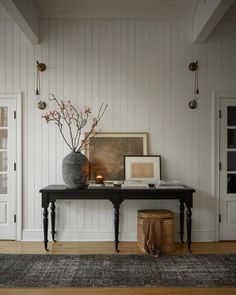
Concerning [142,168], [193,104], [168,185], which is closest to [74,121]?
[142,168]

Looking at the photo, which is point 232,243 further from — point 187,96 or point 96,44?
point 96,44

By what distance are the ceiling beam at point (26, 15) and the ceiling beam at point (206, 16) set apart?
6.92ft

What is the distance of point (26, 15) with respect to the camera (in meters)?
3.63

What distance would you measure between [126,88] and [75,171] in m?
1.38

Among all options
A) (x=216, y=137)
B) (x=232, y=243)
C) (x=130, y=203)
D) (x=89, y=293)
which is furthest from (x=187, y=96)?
(x=89, y=293)

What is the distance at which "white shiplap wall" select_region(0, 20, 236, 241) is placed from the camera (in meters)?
4.28

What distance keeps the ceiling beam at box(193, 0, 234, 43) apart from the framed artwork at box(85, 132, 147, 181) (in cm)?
150

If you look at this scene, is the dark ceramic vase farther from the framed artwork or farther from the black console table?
the framed artwork

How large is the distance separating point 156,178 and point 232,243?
1.37 meters

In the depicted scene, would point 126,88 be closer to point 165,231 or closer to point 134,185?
point 134,185

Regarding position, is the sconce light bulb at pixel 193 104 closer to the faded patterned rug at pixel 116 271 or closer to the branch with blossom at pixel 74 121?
the branch with blossom at pixel 74 121

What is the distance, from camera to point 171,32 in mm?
4289

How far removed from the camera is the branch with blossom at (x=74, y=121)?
4251 millimetres

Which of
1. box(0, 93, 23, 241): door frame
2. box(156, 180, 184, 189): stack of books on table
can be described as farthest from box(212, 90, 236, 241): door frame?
box(0, 93, 23, 241): door frame
